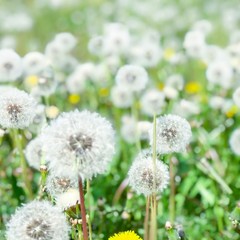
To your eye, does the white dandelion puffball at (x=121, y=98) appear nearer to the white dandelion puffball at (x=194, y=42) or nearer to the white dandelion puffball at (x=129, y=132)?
the white dandelion puffball at (x=129, y=132)

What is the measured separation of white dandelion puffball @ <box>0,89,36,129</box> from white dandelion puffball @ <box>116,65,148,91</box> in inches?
32.6

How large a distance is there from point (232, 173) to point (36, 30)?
4.11 meters

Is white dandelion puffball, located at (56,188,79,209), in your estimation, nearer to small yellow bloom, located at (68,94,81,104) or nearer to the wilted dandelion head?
the wilted dandelion head

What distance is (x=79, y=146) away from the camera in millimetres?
1305

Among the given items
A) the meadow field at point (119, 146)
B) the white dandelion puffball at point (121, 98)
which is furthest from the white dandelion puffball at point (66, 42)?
the white dandelion puffball at point (121, 98)

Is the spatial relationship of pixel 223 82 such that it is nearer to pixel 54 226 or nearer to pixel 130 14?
pixel 54 226

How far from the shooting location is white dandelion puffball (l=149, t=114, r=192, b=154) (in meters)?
1.67

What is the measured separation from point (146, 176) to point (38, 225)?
0.35m

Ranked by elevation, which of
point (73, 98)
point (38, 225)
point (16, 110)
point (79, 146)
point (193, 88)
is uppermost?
point (193, 88)

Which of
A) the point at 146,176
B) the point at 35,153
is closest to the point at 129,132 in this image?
the point at 35,153

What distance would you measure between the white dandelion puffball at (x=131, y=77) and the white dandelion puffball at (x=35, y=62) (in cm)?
40

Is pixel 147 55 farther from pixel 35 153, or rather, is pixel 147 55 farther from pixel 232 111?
pixel 35 153

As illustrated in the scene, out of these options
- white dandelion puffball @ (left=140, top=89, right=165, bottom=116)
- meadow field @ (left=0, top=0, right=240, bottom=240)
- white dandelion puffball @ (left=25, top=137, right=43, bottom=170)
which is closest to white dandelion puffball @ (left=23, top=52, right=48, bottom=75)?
meadow field @ (left=0, top=0, right=240, bottom=240)

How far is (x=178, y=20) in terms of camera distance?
20.0ft
